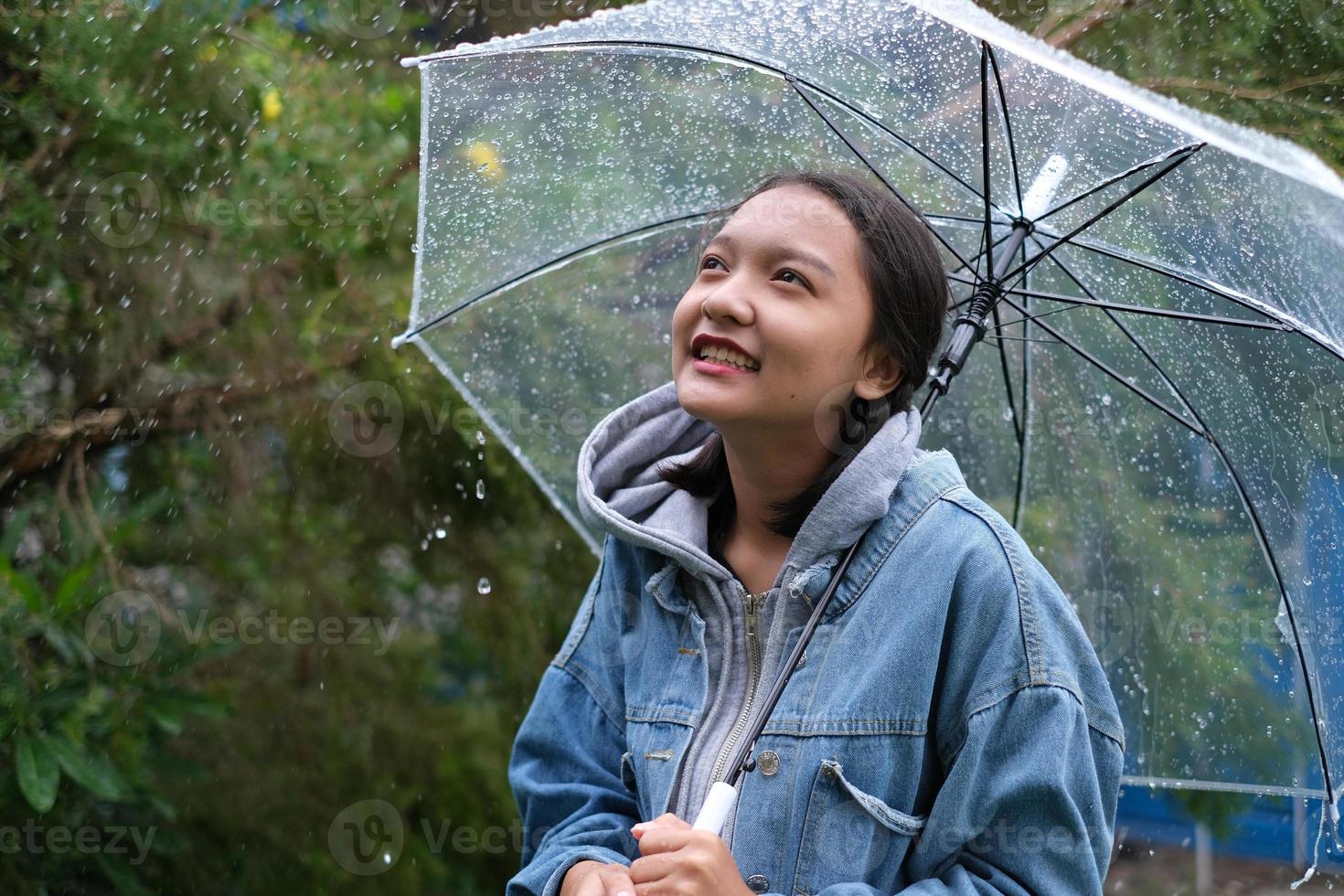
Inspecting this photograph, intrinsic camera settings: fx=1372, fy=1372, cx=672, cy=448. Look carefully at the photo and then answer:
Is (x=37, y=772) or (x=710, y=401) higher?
(x=710, y=401)

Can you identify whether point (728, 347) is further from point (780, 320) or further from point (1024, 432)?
point (1024, 432)

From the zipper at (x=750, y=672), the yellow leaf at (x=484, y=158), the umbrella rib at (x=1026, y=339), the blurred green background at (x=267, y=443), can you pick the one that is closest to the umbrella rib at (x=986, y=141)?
the umbrella rib at (x=1026, y=339)

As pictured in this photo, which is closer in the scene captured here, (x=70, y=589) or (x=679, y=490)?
(x=679, y=490)

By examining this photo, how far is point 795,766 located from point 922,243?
2.36 ft

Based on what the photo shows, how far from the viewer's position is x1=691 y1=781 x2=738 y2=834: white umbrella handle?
159 cm

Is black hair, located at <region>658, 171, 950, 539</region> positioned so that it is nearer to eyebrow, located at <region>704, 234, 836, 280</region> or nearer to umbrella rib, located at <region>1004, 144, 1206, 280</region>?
eyebrow, located at <region>704, 234, 836, 280</region>

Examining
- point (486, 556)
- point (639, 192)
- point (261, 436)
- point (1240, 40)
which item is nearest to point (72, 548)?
point (261, 436)

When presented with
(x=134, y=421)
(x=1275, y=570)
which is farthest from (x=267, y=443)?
(x=1275, y=570)

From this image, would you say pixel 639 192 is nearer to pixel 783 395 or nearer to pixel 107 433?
pixel 783 395

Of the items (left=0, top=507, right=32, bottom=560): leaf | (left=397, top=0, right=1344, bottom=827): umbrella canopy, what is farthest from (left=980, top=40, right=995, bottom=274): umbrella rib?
(left=0, top=507, right=32, bottom=560): leaf

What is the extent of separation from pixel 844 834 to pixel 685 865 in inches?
8.6

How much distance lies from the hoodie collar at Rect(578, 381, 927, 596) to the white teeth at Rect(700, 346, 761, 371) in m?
0.18

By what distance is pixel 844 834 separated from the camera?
1643mm

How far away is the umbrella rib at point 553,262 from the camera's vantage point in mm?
2428
